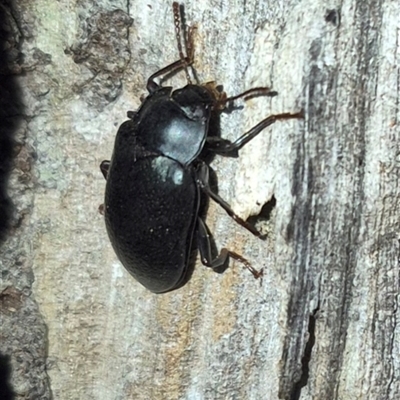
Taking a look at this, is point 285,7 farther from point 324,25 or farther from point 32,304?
point 32,304

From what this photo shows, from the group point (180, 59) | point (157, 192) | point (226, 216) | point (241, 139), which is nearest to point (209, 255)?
point (226, 216)

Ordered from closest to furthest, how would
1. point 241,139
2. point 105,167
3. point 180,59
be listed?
point 241,139 → point 180,59 → point 105,167

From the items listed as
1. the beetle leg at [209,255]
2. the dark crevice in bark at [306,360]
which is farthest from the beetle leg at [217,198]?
the dark crevice in bark at [306,360]

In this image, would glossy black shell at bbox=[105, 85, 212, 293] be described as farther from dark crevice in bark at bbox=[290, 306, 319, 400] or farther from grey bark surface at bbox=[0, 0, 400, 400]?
dark crevice in bark at bbox=[290, 306, 319, 400]

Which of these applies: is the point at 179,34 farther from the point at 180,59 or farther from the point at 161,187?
the point at 161,187

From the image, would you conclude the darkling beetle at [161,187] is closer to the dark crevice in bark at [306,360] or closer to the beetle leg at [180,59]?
the beetle leg at [180,59]

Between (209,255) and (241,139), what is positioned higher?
(241,139)

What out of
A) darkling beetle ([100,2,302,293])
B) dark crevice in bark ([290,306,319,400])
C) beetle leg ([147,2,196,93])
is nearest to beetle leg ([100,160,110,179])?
darkling beetle ([100,2,302,293])
